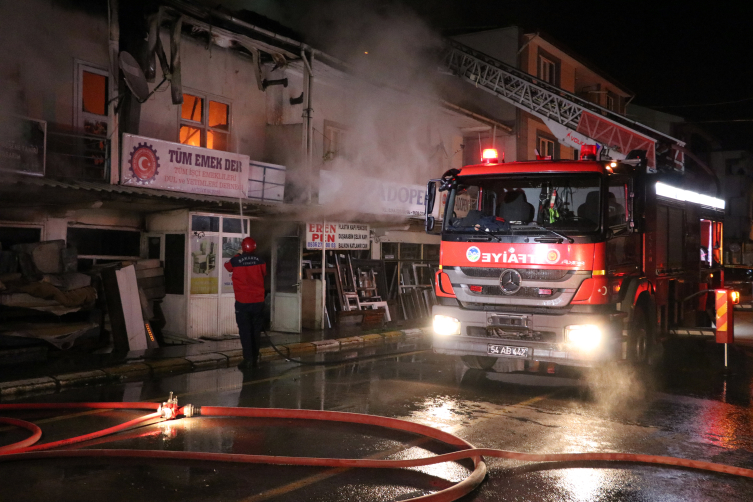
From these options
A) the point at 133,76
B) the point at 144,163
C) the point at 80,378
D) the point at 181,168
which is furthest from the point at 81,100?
the point at 80,378

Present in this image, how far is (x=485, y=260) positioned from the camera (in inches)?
341

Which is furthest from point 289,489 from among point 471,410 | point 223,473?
point 471,410

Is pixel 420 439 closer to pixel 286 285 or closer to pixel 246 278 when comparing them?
pixel 246 278

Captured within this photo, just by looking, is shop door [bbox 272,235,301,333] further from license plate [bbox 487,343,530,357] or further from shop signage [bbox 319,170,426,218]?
license plate [bbox 487,343,530,357]

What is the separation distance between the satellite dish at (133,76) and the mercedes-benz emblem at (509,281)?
7.20 meters

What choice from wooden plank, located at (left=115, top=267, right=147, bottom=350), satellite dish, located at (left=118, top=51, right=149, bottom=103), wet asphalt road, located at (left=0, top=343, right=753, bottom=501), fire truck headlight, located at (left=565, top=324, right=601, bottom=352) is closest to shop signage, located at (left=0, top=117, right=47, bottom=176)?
satellite dish, located at (left=118, top=51, right=149, bottom=103)

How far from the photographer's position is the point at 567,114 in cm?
2002

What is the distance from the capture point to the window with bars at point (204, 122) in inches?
576

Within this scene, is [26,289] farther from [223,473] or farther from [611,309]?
[611,309]

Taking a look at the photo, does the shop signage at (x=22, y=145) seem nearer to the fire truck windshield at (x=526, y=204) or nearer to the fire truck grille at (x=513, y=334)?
the fire truck windshield at (x=526, y=204)

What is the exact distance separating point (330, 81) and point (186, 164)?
6261 millimetres

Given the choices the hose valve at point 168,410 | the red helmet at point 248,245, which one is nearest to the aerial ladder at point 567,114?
the red helmet at point 248,245

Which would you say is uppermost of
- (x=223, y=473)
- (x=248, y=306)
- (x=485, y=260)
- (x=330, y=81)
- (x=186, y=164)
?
(x=330, y=81)

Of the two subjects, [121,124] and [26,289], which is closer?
[26,289]
